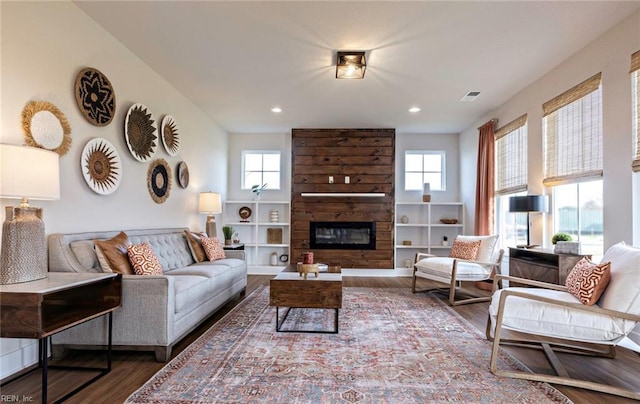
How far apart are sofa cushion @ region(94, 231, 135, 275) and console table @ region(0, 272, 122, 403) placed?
31 centimetres

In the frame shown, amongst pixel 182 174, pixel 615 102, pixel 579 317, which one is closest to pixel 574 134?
pixel 615 102

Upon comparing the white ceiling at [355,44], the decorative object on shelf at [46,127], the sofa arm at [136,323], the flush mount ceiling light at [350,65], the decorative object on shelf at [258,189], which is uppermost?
the white ceiling at [355,44]

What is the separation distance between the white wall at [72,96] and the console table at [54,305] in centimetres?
44

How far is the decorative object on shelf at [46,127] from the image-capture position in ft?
7.89

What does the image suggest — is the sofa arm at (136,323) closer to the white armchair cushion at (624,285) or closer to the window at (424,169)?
the white armchair cushion at (624,285)

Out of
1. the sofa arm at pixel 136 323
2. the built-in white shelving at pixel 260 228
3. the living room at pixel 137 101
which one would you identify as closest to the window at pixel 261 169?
the built-in white shelving at pixel 260 228

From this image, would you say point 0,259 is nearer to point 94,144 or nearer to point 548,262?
point 94,144

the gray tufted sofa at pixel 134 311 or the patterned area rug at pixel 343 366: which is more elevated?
the gray tufted sofa at pixel 134 311

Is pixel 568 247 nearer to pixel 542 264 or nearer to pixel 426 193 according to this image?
pixel 542 264

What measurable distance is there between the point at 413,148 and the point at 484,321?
13.5 ft

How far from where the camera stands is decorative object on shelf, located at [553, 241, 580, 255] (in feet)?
10.3

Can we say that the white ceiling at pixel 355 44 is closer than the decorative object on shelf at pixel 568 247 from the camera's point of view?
Yes

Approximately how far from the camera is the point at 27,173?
1977mm

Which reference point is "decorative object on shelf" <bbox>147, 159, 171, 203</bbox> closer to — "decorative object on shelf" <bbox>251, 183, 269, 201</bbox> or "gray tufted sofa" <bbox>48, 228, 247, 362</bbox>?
"gray tufted sofa" <bbox>48, 228, 247, 362</bbox>
